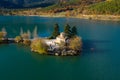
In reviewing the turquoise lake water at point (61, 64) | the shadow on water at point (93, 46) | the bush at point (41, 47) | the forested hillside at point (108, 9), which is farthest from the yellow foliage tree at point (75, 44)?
the forested hillside at point (108, 9)

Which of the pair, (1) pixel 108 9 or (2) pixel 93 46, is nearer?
(2) pixel 93 46

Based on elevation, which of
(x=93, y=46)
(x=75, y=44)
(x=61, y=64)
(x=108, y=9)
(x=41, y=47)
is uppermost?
(x=108, y=9)

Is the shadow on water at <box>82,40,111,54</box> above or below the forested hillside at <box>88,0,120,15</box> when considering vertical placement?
below

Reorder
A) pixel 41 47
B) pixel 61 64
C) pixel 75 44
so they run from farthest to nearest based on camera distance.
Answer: pixel 75 44 → pixel 41 47 → pixel 61 64

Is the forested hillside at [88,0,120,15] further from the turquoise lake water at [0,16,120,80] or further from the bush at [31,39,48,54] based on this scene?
the bush at [31,39,48,54]

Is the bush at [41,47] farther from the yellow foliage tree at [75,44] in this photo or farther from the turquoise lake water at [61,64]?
the yellow foliage tree at [75,44]

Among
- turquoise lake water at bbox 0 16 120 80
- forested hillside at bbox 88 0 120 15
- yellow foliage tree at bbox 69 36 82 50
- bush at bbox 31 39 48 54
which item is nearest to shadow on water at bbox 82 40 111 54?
turquoise lake water at bbox 0 16 120 80

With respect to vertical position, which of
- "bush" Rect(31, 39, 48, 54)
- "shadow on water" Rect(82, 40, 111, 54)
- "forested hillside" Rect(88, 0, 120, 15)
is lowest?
"shadow on water" Rect(82, 40, 111, 54)

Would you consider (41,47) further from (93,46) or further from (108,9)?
(108,9)

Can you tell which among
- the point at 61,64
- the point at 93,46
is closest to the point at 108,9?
the point at 93,46

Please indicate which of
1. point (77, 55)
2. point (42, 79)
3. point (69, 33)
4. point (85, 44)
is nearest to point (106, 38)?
point (85, 44)

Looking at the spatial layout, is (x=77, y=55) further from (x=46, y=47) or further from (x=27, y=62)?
(x=27, y=62)
